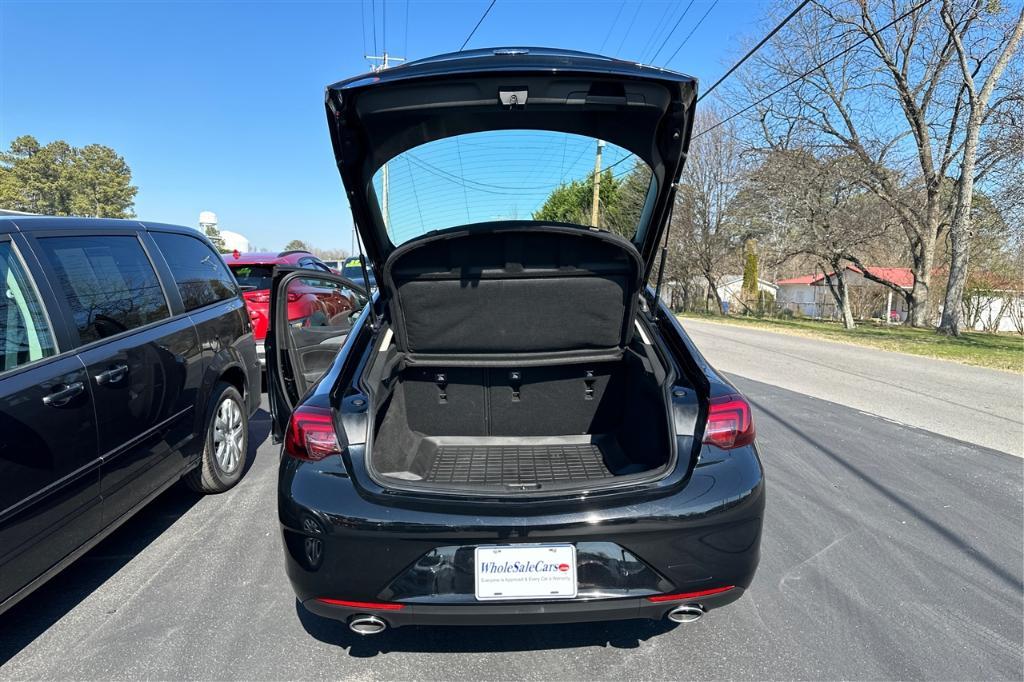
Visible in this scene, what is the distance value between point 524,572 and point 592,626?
810 mm

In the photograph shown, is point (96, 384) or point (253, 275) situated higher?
point (253, 275)

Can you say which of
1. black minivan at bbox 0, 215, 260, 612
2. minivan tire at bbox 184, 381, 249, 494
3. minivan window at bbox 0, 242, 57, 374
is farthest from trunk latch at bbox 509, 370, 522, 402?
minivan window at bbox 0, 242, 57, 374

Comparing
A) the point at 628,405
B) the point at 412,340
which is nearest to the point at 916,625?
the point at 628,405

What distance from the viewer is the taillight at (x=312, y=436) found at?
6.66 feet

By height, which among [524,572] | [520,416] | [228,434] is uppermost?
[520,416]

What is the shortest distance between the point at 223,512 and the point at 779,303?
140 ft

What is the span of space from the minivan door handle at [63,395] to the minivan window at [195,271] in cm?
129

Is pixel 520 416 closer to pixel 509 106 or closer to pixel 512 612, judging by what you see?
pixel 512 612

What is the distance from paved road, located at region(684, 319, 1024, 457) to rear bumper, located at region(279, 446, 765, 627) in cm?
476

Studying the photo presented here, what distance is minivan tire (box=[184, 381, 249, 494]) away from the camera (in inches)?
141

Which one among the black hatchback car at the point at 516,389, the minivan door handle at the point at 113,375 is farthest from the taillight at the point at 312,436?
the minivan door handle at the point at 113,375

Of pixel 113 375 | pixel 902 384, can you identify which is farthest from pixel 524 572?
pixel 902 384

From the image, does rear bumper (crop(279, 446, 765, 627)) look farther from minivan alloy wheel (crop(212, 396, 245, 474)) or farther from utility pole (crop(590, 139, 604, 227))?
minivan alloy wheel (crop(212, 396, 245, 474))

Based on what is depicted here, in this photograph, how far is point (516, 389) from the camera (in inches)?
123
